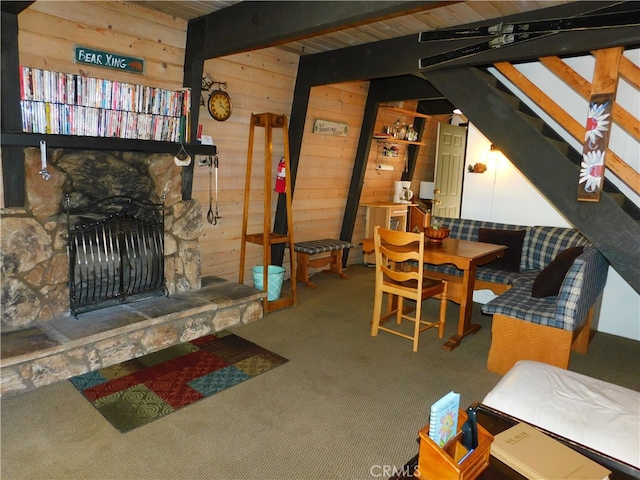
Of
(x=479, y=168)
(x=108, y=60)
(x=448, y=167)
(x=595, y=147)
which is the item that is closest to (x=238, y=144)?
(x=108, y=60)

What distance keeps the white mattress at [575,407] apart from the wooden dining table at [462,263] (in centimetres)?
134

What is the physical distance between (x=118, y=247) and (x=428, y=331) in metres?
2.65

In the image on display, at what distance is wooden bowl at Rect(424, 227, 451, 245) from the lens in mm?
3838

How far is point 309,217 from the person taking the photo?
535 centimetres

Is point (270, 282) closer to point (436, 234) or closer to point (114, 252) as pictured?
point (114, 252)

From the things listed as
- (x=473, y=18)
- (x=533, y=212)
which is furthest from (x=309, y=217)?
(x=473, y=18)

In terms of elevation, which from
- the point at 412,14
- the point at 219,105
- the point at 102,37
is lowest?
the point at 219,105

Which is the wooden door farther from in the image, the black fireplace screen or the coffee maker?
the black fireplace screen

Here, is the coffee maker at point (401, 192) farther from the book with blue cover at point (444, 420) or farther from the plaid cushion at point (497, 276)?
the book with blue cover at point (444, 420)

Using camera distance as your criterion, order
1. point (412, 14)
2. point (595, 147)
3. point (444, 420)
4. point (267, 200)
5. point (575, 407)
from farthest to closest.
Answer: point (267, 200), point (412, 14), point (595, 147), point (575, 407), point (444, 420)

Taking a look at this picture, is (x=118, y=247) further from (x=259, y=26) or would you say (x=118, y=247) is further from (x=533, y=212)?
(x=533, y=212)

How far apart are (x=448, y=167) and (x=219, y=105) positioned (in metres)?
3.68

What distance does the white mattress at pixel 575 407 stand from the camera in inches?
63.6

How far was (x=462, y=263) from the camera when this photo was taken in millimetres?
3410
